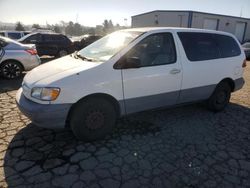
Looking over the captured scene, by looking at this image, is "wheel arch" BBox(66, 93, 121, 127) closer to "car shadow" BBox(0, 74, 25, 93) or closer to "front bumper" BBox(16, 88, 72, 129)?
"front bumper" BBox(16, 88, 72, 129)

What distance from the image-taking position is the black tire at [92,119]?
11.3 feet

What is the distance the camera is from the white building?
30.3m

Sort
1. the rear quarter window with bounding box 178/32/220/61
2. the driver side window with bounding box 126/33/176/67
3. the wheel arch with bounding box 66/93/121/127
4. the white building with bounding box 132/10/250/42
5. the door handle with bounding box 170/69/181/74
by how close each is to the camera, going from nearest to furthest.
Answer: the wheel arch with bounding box 66/93/121/127 → the driver side window with bounding box 126/33/176/67 → the door handle with bounding box 170/69/181/74 → the rear quarter window with bounding box 178/32/220/61 → the white building with bounding box 132/10/250/42

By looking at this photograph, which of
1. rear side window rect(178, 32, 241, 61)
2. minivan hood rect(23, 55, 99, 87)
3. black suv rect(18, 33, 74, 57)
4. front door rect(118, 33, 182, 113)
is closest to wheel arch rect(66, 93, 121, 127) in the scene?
front door rect(118, 33, 182, 113)

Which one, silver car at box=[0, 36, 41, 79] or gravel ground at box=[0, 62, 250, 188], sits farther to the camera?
silver car at box=[0, 36, 41, 79]

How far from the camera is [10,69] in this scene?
7469 millimetres

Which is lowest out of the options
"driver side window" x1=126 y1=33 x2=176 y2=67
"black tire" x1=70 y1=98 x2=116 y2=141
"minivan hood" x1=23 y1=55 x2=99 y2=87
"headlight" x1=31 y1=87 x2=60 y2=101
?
"black tire" x1=70 y1=98 x2=116 y2=141

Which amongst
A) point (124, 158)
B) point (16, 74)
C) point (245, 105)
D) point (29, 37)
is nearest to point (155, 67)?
point (124, 158)

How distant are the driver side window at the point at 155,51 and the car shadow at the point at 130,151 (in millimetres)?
1274

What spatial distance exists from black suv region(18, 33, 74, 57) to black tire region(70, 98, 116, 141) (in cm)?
1081

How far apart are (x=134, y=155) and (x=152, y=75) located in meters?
1.38

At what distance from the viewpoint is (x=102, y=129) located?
12.2 ft

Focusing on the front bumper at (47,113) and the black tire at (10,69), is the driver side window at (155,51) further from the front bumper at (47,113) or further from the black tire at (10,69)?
the black tire at (10,69)

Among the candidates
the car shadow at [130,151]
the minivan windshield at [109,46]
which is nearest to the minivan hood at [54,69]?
the minivan windshield at [109,46]
